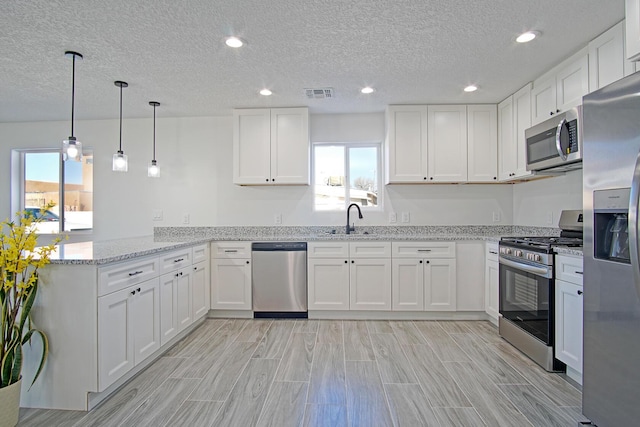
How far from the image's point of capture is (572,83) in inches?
98.3

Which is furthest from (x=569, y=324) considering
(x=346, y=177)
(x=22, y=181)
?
(x=22, y=181)

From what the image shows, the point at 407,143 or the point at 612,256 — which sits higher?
the point at 407,143

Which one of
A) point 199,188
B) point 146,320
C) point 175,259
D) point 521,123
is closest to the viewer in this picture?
point 146,320

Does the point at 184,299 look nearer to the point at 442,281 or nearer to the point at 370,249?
the point at 370,249

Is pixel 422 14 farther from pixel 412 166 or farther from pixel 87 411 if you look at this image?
pixel 87 411

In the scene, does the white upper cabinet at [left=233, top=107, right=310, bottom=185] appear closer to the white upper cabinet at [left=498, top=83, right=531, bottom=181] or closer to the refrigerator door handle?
the white upper cabinet at [left=498, top=83, right=531, bottom=181]

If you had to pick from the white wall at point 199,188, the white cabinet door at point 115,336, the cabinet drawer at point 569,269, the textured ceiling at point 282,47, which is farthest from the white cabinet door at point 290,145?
the cabinet drawer at point 569,269

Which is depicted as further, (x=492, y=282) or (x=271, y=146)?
(x=271, y=146)

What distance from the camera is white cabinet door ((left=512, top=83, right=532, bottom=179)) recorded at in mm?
3073

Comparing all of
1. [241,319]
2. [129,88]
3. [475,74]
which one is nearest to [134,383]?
[241,319]

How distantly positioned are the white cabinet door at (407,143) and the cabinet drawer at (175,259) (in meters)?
2.31

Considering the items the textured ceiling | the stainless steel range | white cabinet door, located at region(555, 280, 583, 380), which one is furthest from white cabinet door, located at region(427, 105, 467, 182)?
white cabinet door, located at region(555, 280, 583, 380)

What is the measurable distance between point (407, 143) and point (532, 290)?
76.3 inches

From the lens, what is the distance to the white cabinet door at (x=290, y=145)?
371 cm
